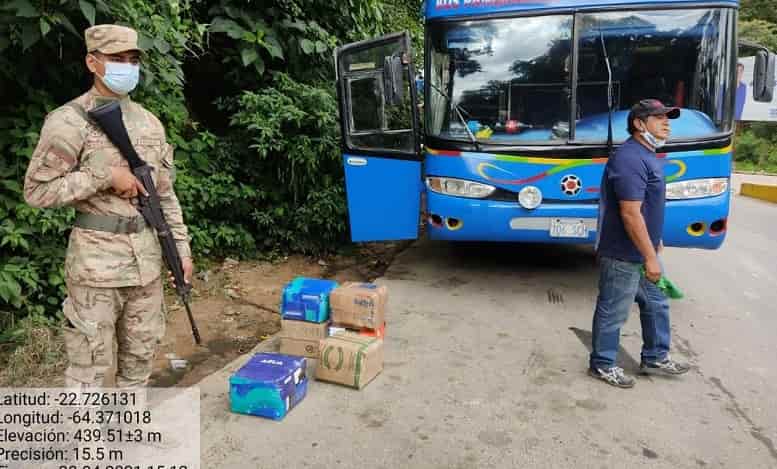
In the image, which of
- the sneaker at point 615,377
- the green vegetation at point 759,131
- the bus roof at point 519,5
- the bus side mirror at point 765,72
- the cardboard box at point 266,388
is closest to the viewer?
the cardboard box at point 266,388

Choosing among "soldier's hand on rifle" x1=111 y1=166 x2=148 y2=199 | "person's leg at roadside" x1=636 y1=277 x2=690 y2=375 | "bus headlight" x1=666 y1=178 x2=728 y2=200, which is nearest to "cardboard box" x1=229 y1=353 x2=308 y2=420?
"soldier's hand on rifle" x1=111 y1=166 x2=148 y2=199

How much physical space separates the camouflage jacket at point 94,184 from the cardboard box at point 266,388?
2.54 feet

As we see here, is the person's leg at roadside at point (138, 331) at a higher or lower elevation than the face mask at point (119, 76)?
lower

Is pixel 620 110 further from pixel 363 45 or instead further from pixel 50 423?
pixel 50 423

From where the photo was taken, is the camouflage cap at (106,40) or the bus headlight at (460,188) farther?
the bus headlight at (460,188)

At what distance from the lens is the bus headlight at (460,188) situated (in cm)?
503

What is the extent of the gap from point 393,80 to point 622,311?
8.49 ft

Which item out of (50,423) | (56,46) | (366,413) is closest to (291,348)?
(366,413)

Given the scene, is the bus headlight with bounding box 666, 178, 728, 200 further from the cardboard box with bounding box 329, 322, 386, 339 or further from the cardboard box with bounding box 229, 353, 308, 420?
the cardboard box with bounding box 229, 353, 308, 420

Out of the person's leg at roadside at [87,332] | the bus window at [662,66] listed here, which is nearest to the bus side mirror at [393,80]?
the bus window at [662,66]

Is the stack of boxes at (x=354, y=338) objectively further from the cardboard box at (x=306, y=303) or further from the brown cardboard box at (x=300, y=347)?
the brown cardboard box at (x=300, y=347)

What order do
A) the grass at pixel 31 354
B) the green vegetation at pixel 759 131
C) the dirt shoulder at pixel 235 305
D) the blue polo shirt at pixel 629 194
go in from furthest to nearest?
the green vegetation at pixel 759 131 → the dirt shoulder at pixel 235 305 → the grass at pixel 31 354 → the blue polo shirt at pixel 629 194

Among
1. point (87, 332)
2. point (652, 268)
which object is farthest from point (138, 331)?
point (652, 268)

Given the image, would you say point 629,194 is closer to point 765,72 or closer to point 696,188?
point 696,188
